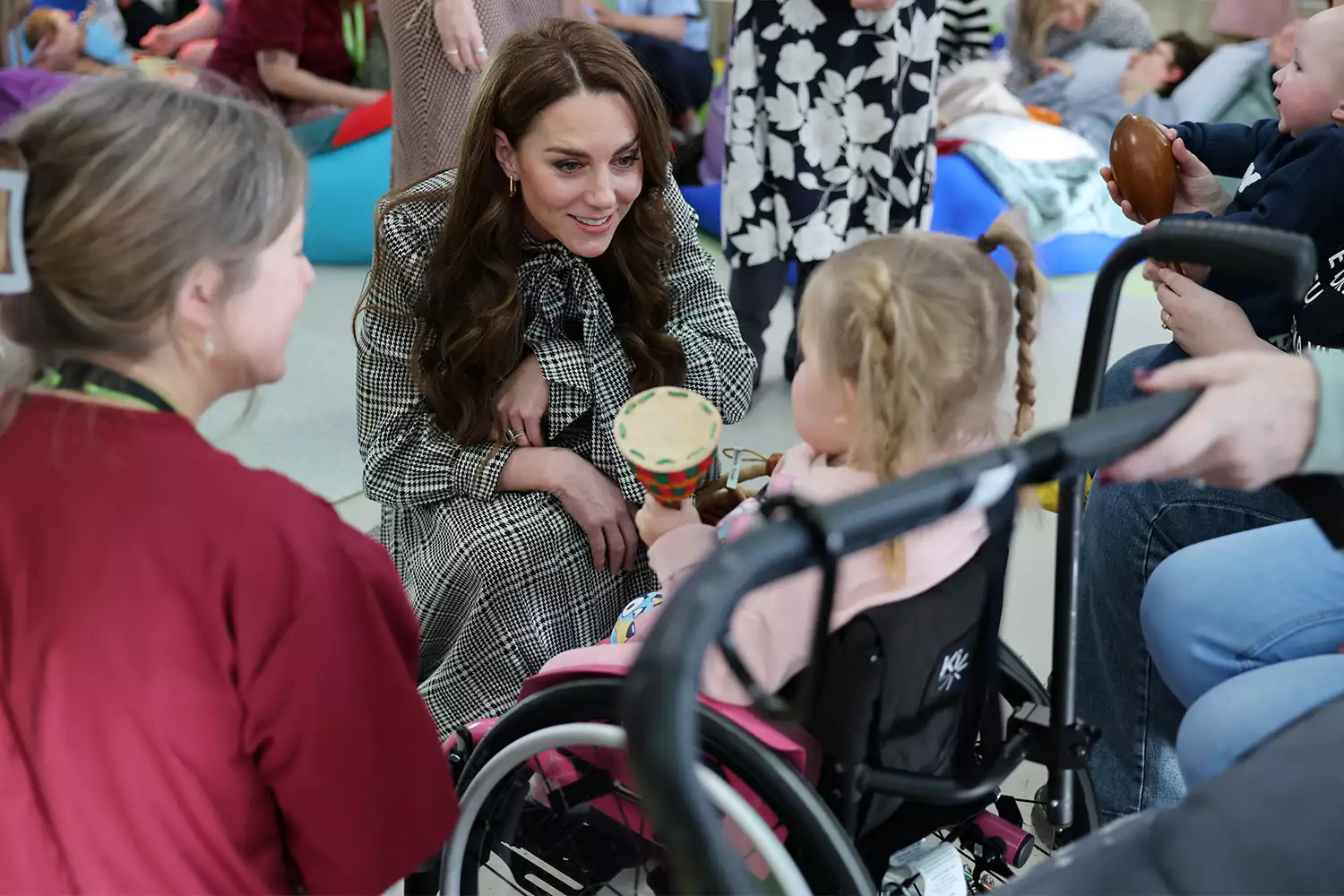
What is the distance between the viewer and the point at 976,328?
0.98m

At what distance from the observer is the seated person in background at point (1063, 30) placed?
407 centimetres

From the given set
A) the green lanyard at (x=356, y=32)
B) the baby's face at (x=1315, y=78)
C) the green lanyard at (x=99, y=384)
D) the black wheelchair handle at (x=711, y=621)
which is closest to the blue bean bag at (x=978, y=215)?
the green lanyard at (x=356, y=32)

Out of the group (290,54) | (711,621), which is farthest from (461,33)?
(290,54)

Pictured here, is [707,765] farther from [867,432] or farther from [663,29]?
[663,29]

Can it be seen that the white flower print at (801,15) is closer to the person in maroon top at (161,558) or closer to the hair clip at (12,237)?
the person in maroon top at (161,558)

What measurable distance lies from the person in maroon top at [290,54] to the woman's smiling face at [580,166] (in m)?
2.46

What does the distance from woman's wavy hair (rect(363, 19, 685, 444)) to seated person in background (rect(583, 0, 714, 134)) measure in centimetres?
241

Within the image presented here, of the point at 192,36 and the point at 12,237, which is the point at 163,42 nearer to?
the point at 192,36

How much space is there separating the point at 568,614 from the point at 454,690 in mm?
190

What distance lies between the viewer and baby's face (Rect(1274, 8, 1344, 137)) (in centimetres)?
141

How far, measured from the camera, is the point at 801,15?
2.37m

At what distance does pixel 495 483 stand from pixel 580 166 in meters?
0.43

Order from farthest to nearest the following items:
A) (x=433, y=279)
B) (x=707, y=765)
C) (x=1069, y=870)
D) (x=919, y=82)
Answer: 1. (x=919, y=82)
2. (x=433, y=279)
3. (x=707, y=765)
4. (x=1069, y=870)

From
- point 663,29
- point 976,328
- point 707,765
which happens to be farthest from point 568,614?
point 663,29
